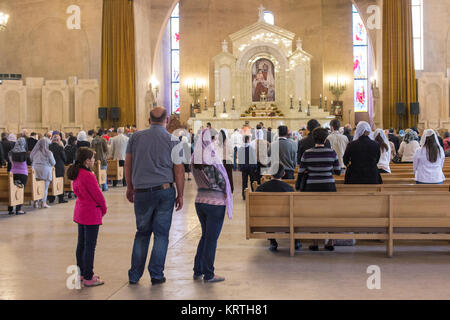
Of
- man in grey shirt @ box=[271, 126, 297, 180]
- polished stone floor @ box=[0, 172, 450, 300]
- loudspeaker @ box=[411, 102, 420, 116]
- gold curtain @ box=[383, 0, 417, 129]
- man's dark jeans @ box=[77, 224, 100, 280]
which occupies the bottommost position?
polished stone floor @ box=[0, 172, 450, 300]

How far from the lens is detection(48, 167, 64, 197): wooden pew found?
11999mm

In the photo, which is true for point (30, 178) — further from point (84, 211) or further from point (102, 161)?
point (84, 211)

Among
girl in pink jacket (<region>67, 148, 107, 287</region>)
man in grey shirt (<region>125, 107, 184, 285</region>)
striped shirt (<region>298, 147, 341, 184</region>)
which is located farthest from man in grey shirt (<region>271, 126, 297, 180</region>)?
girl in pink jacket (<region>67, 148, 107, 287</region>)

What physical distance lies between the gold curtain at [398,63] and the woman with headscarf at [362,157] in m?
15.0

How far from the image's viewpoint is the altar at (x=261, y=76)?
25922 mm

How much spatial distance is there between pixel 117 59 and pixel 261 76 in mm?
6898

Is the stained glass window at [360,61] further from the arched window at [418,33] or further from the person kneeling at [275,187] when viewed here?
the person kneeling at [275,187]

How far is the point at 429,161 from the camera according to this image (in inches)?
315

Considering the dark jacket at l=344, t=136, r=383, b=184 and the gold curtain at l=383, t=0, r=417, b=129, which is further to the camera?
the gold curtain at l=383, t=0, r=417, b=129

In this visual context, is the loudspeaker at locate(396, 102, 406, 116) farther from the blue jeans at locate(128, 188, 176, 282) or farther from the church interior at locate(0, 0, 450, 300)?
the blue jeans at locate(128, 188, 176, 282)

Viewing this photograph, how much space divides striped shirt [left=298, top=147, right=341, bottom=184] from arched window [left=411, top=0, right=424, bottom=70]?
1898 centimetres

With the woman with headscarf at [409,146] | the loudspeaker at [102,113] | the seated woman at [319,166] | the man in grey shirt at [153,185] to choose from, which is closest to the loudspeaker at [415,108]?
the woman with headscarf at [409,146]

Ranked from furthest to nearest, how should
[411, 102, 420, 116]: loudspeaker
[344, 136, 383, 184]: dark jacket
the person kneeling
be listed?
1. [411, 102, 420, 116]: loudspeaker
2. [344, 136, 383, 184]: dark jacket
3. the person kneeling

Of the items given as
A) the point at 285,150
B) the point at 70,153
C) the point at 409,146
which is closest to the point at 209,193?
the point at 285,150
